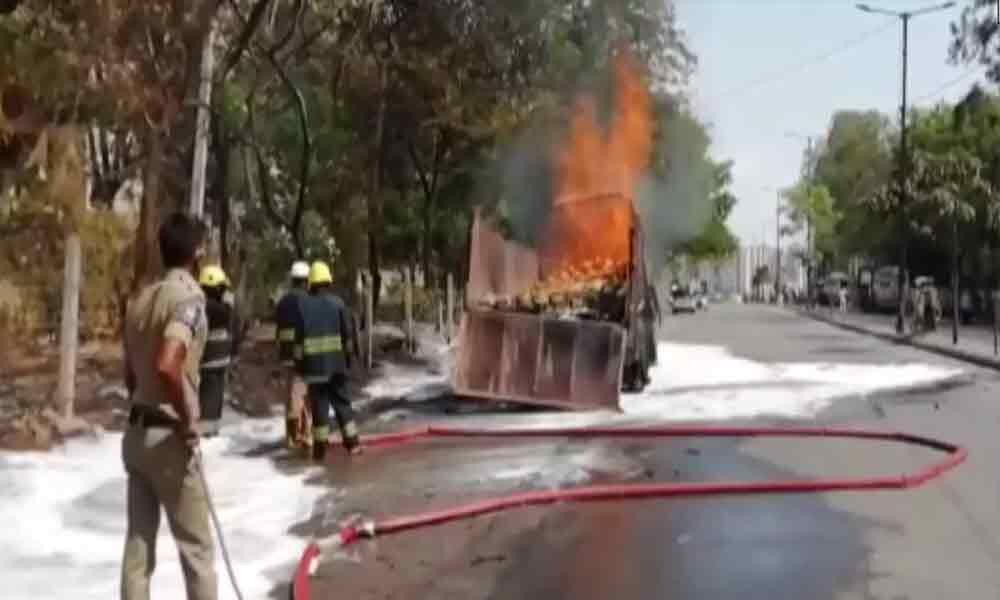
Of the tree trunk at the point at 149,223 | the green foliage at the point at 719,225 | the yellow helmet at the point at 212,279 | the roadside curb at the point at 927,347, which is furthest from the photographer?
the green foliage at the point at 719,225

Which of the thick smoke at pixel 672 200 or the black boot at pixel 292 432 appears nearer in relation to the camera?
the black boot at pixel 292 432

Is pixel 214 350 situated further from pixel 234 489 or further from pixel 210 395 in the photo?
pixel 234 489

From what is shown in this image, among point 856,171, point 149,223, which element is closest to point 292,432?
point 149,223

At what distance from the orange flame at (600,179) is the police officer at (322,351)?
7.64 metres

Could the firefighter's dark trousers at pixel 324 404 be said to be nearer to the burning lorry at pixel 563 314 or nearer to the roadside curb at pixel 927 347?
the burning lorry at pixel 563 314

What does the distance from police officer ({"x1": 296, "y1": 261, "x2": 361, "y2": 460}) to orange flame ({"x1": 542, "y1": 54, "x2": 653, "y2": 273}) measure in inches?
301

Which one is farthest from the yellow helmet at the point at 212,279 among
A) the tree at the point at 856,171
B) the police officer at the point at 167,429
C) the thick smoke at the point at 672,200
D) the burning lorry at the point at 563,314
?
the tree at the point at 856,171

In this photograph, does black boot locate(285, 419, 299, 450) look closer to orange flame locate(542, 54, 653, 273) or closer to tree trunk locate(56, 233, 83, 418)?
tree trunk locate(56, 233, 83, 418)

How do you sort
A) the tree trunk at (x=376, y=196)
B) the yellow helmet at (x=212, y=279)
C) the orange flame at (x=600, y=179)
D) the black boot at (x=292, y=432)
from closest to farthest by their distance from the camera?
1. the black boot at (x=292, y=432)
2. the yellow helmet at (x=212, y=279)
3. the orange flame at (x=600, y=179)
4. the tree trunk at (x=376, y=196)

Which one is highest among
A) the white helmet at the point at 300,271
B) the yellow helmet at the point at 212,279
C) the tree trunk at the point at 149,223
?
the tree trunk at the point at 149,223

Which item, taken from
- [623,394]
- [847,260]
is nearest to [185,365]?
[623,394]

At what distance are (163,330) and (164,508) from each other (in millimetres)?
784

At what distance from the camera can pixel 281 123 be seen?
34.2 metres

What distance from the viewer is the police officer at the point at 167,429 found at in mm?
6406
